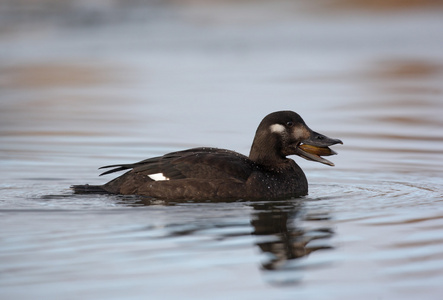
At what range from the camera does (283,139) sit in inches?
311

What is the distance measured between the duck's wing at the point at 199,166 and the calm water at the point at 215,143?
0.36 meters

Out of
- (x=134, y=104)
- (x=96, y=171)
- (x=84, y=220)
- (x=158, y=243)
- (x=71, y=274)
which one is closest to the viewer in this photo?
(x=71, y=274)

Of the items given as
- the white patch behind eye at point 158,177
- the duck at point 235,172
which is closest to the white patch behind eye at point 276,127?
the duck at point 235,172

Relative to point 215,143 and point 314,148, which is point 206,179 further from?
point 215,143

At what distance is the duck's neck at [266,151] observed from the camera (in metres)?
7.86

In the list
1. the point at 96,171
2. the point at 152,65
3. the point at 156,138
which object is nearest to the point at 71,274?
the point at 96,171

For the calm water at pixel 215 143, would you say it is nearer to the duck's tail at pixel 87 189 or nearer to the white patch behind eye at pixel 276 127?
the duck's tail at pixel 87 189

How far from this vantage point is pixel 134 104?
13.5 m

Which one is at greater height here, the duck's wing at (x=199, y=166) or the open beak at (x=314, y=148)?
the open beak at (x=314, y=148)

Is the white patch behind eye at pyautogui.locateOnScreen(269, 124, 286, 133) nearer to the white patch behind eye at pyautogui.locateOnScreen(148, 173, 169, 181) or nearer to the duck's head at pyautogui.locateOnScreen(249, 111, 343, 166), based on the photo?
the duck's head at pyautogui.locateOnScreen(249, 111, 343, 166)

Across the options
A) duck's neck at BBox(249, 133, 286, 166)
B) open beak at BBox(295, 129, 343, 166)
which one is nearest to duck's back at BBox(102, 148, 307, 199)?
duck's neck at BBox(249, 133, 286, 166)

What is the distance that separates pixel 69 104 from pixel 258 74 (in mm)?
3953

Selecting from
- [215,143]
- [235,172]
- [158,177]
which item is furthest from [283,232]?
[215,143]

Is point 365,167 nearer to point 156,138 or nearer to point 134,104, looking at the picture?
point 156,138
